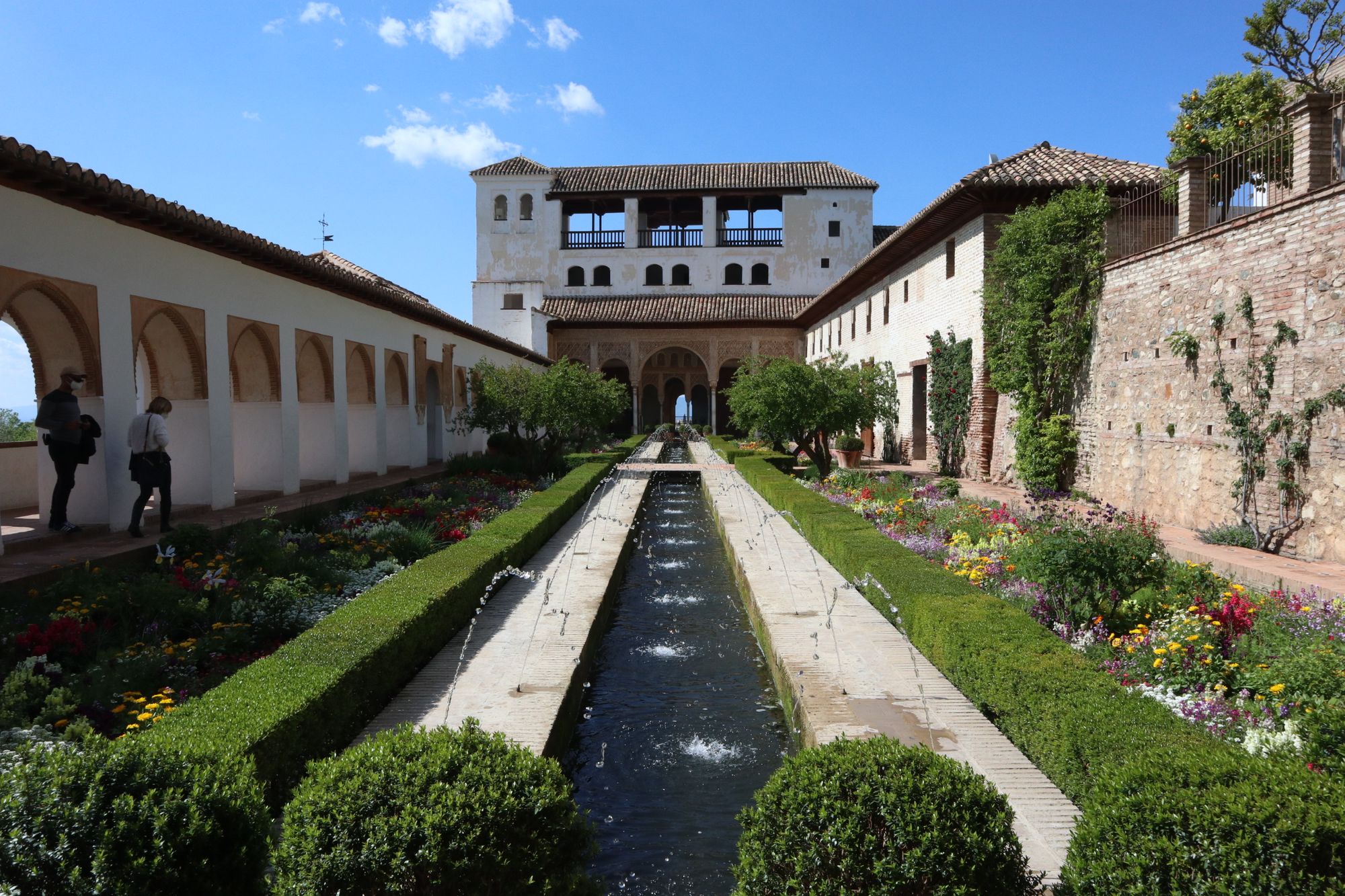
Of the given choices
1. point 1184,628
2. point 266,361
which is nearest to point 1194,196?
point 1184,628

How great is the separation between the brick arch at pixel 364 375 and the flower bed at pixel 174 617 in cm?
707

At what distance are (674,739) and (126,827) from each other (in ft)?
10.4

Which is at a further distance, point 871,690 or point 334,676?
point 871,690

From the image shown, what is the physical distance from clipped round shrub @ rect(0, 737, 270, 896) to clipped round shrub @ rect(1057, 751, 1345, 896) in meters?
2.43

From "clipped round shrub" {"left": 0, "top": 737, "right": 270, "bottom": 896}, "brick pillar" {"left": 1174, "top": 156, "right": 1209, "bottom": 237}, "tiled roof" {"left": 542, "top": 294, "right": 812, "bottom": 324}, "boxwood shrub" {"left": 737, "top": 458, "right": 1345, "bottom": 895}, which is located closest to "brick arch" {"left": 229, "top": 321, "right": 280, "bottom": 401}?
"boxwood shrub" {"left": 737, "top": 458, "right": 1345, "bottom": 895}

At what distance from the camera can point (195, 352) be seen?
9.98m

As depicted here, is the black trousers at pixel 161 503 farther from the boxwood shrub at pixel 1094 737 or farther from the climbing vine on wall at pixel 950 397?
the climbing vine on wall at pixel 950 397

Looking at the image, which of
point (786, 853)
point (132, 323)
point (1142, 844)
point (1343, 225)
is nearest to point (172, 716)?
point (786, 853)

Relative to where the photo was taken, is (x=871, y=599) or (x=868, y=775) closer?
(x=868, y=775)

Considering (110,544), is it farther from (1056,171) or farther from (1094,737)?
(1056,171)

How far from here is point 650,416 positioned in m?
45.7

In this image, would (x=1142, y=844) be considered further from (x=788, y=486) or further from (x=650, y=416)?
(x=650, y=416)

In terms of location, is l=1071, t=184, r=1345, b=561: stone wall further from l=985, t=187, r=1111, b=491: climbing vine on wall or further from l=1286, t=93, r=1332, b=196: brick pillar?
l=1286, t=93, r=1332, b=196: brick pillar

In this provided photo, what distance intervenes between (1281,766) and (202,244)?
10.8m
